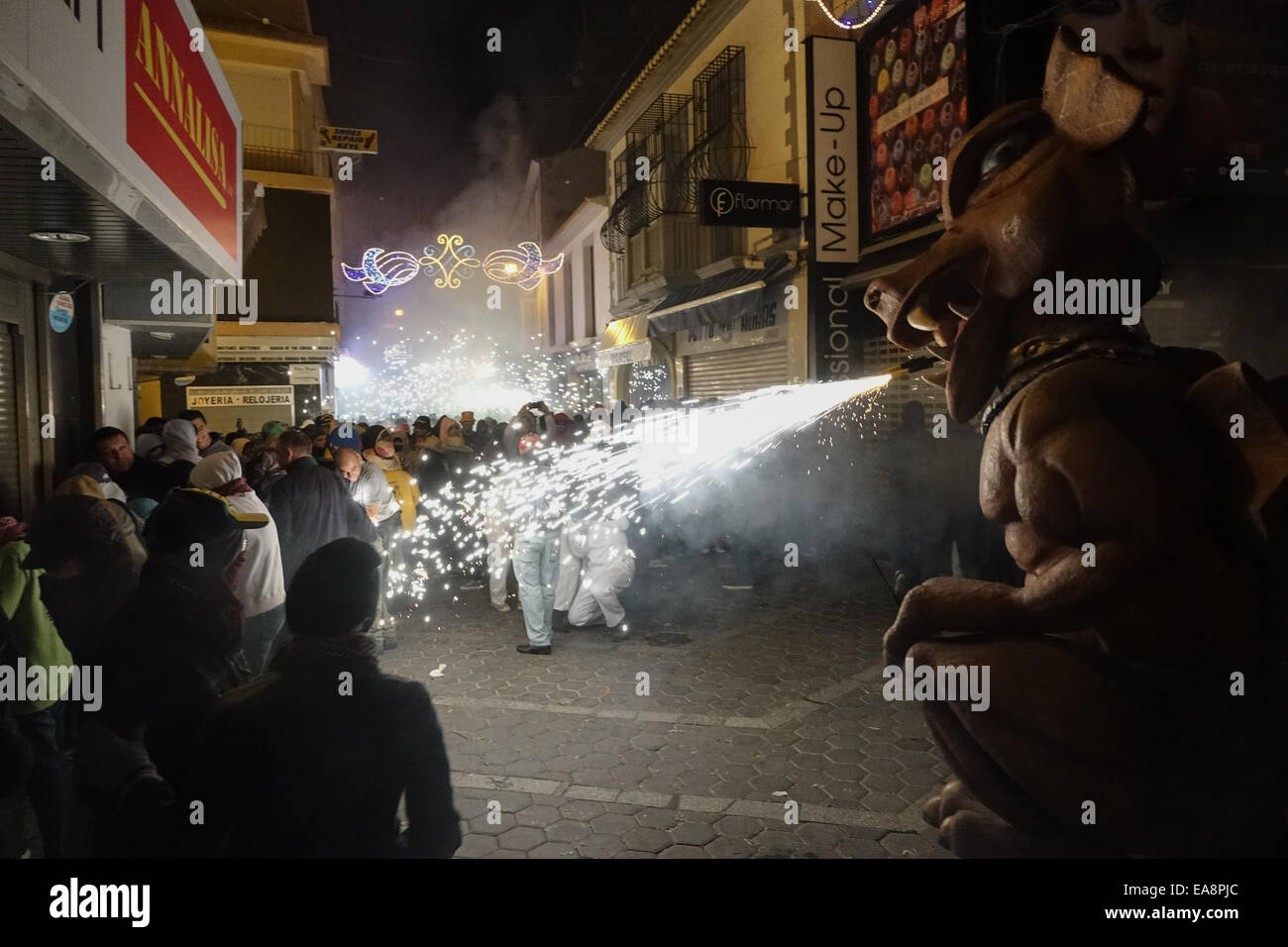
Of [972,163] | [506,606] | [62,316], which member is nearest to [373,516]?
[506,606]

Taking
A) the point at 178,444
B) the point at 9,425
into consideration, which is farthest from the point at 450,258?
the point at 9,425

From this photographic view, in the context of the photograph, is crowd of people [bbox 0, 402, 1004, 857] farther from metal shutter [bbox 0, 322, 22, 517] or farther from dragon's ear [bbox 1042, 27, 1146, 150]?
dragon's ear [bbox 1042, 27, 1146, 150]

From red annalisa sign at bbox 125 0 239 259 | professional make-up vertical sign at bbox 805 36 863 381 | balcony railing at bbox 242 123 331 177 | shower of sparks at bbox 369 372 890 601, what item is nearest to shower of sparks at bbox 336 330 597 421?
balcony railing at bbox 242 123 331 177

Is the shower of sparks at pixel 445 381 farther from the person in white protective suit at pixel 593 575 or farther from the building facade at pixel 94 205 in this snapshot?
the building facade at pixel 94 205

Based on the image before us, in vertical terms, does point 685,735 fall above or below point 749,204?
below

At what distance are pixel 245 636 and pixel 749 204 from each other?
29.0ft

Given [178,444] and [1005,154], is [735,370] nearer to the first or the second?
[178,444]

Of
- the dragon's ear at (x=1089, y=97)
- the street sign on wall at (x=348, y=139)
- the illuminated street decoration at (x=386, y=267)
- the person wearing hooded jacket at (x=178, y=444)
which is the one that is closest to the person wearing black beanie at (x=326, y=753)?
the dragon's ear at (x=1089, y=97)

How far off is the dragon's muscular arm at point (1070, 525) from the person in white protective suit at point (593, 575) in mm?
5776

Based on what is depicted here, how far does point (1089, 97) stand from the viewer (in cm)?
221

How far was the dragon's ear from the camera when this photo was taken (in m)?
2.15

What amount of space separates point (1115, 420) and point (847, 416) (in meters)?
10.1

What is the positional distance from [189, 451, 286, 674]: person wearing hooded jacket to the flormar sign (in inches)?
304

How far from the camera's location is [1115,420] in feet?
6.86
